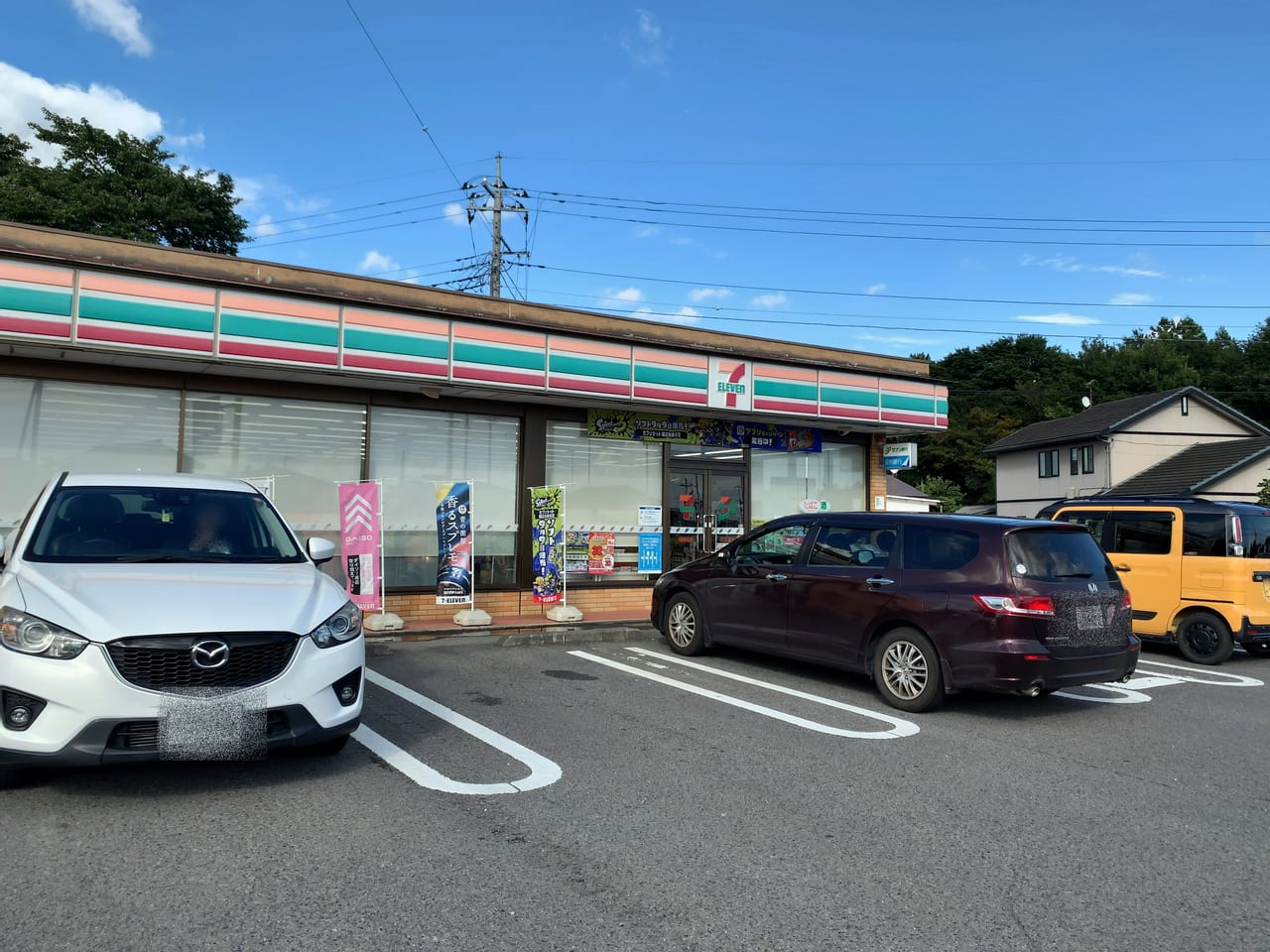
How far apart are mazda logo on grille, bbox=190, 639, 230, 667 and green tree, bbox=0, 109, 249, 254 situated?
96.9 feet

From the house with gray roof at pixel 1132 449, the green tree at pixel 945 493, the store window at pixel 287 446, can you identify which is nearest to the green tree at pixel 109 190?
the store window at pixel 287 446

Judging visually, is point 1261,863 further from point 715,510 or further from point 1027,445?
point 1027,445

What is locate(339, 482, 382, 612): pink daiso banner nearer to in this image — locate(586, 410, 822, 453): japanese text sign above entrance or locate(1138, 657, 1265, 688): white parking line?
locate(586, 410, 822, 453): japanese text sign above entrance

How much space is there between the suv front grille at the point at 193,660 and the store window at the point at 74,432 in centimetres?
646

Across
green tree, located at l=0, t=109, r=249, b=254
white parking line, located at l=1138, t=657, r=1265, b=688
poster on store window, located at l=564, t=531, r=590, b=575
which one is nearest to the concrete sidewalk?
poster on store window, located at l=564, t=531, r=590, b=575

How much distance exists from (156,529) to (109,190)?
32911 millimetres

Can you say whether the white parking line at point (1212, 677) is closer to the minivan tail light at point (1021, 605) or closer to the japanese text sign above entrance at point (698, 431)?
the minivan tail light at point (1021, 605)

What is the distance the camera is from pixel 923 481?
6209 centimetres

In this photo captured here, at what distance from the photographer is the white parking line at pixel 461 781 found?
15.9 feet

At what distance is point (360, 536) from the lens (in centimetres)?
1059

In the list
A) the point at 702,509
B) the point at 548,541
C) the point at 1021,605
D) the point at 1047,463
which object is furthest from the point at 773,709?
the point at 1047,463

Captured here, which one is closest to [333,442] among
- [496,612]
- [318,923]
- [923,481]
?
[496,612]

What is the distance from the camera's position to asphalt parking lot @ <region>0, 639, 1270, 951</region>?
323cm

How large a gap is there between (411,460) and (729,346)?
546 centimetres
